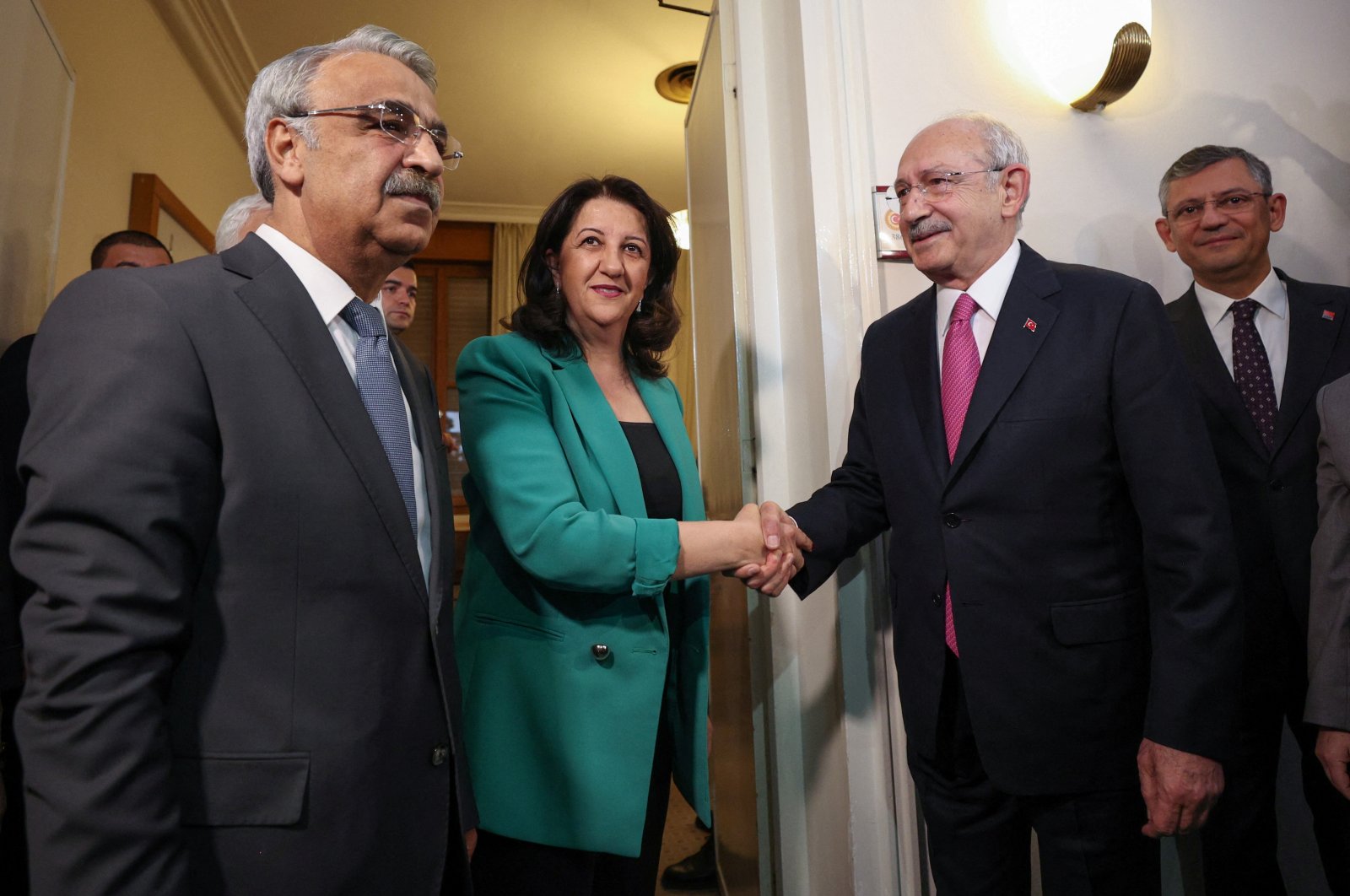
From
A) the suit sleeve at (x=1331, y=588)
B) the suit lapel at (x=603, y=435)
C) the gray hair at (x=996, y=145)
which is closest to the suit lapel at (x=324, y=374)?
the suit lapel at (x=603, y=435)

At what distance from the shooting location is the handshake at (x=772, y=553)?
4.78 ft

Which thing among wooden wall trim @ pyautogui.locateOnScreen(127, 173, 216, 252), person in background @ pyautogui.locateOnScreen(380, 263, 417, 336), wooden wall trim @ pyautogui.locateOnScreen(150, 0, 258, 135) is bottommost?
person in background @ pyautogui.locateOnScreen(380, 263, 417, 336)

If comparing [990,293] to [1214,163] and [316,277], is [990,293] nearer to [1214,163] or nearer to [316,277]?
[1214,163]

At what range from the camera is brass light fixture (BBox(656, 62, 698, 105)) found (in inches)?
170

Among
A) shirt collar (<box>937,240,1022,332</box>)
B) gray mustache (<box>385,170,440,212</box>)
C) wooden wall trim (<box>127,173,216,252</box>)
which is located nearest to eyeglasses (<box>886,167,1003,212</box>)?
shirt collar (<box>937,240,1022,332</box>)

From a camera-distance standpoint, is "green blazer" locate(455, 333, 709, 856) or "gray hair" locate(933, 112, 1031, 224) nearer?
"green blazer" locate(455, 333, 709, 856)

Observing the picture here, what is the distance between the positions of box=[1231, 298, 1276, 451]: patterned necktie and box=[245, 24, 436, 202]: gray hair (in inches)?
71.4

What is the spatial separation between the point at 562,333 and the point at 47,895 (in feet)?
3.85

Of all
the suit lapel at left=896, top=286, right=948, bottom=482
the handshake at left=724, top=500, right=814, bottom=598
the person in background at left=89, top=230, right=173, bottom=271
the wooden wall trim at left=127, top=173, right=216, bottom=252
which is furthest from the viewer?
the wooden wall trim at left=127, top=173, right=216, bottom=252

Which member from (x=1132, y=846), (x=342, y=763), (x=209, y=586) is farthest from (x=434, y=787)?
(x=1132, y=846)

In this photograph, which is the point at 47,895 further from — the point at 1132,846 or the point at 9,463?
the point at 1132,846

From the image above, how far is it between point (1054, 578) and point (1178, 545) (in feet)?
0.60

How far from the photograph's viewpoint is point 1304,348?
1.61 m

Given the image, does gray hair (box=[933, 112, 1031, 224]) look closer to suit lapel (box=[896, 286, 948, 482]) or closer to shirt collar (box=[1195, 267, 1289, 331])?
suit lapel (box=[896, 286, 948, 482])
